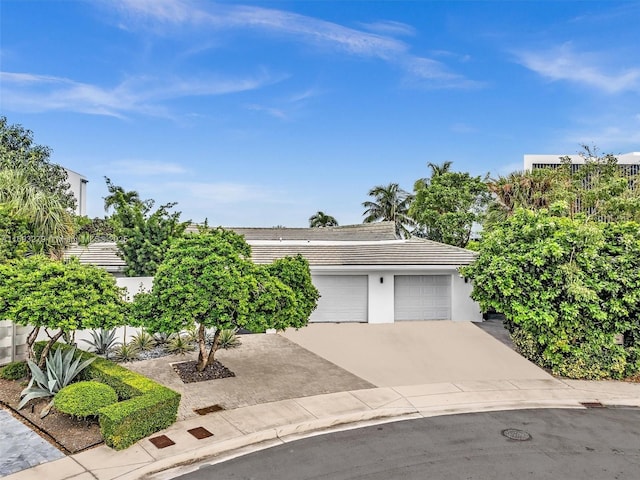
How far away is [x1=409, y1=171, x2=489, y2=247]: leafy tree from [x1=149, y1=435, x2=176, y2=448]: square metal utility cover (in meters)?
27.9

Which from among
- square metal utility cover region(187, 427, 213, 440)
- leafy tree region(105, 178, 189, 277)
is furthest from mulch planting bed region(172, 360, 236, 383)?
leafy tree region(105, 178, 189, 277)

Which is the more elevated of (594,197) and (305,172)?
(305,172)

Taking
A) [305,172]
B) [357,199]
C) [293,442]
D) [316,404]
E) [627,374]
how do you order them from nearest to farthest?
1. [293,442]
2. [316,404]
3. [627,374]
4. [305,172]
5. [357,199]

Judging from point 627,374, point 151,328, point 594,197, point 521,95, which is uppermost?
point 521,95

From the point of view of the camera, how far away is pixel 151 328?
9.63 metres

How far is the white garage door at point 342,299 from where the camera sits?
18062mm

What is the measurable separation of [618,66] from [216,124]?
21.9 m

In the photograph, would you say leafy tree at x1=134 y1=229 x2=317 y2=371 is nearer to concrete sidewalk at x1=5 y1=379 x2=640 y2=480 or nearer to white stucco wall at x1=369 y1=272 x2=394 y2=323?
concrete sidewalk at x1=5 y1=379 x2=640 y2=480

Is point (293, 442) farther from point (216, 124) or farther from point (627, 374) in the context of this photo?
point (216, 124)

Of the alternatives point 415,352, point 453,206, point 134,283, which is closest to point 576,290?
point 415,352

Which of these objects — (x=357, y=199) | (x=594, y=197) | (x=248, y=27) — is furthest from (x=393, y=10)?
(x=357, y=199)

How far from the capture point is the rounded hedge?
24.5 ft

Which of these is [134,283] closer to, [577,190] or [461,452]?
[461,452]

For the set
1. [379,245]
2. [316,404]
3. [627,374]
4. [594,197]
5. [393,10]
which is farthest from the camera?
[379,245]
